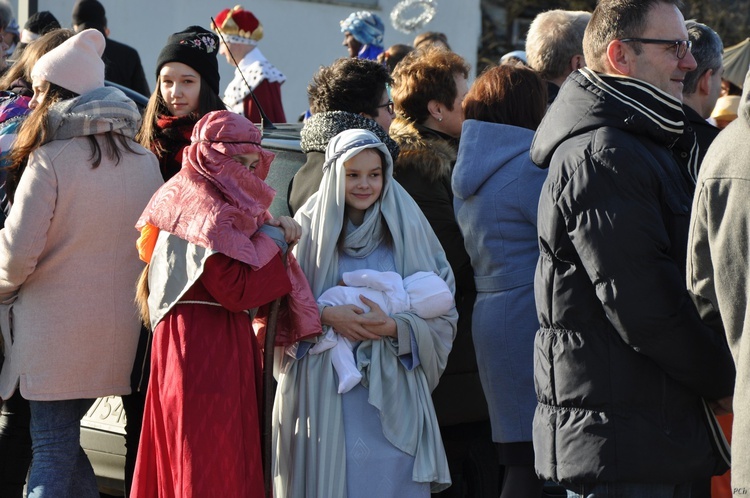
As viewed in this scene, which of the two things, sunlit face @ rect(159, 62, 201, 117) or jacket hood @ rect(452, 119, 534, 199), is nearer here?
jacket hood @ rect(452, 119, 534, 199)

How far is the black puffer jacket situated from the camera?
3.24 meters

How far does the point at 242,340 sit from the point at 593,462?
1.46m

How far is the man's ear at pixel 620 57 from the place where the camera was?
355cm

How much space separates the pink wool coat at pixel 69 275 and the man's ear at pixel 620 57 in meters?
1.96

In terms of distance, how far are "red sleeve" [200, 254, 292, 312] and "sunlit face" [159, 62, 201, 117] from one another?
122 cm

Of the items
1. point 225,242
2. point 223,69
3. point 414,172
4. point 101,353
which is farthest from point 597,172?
point 223,69

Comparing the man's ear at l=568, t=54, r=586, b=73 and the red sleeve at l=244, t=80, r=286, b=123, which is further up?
the man's ear at l=568, t=54, r=586, b=73

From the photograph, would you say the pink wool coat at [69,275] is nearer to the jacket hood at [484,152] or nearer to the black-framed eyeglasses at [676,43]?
the jacket hood at [484,152]

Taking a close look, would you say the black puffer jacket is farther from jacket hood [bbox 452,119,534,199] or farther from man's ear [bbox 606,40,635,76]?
jacket hood [bbox 452,119,534,199]

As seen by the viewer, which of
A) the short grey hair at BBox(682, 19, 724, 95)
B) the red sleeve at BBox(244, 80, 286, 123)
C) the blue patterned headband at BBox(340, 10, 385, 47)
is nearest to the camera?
the short grey hair at BBox(682, 19, 724, 95)

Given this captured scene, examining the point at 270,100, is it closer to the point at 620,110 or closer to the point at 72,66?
the point at 72,66

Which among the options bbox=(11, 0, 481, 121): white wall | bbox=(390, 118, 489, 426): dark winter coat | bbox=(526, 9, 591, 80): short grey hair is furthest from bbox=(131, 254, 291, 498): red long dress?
bbox=(11, 0, 481, 121): white wall

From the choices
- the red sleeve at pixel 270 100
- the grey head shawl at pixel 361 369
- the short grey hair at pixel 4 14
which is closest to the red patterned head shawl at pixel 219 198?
the grey head shawl at pixel 361 369

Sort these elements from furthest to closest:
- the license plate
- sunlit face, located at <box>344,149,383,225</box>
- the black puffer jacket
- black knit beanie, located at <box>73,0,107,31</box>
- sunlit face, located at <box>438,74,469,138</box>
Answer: black knit beanie, located at <box>73,0,107,31</box>, sunlit face, located at <box>438,74,469,138</box>, the license plate, sunlit face, located at <box>344,149,383,225</box>, the black puffer jacket
